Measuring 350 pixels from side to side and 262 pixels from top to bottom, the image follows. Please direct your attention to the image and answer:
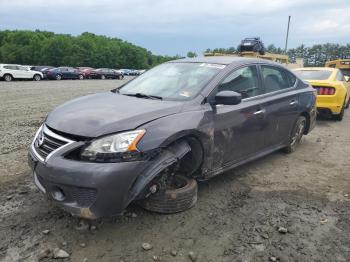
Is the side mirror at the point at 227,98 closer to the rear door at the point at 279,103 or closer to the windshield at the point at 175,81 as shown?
the windshield at the point at 175,81

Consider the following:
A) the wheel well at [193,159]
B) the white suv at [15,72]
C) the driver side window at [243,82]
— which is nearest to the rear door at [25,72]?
the white suv at [15,72]

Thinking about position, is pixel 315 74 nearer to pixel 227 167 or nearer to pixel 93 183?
pixel 227 167

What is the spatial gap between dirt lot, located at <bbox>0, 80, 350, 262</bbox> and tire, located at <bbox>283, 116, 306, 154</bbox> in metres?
0.83

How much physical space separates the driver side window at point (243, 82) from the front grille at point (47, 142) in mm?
1900

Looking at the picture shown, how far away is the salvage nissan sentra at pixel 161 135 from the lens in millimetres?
3041

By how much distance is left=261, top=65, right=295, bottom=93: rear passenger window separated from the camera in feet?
16.6

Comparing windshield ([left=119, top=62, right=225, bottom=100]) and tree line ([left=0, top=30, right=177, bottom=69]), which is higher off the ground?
windshield ([left=119, top=62, right=225, bottom=100])

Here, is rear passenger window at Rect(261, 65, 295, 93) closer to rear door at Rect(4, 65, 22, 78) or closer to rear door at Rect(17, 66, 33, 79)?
rear door at Rect(4, 65, 22, 78)

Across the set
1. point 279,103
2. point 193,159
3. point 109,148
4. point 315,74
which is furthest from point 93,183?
point 315,74

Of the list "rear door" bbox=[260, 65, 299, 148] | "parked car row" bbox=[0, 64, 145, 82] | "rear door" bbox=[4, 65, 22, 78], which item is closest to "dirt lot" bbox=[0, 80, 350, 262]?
"rear door" bbox=[260, 65, 299, 148]

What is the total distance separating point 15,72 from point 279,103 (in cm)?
2774

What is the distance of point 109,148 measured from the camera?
3070 millimetres

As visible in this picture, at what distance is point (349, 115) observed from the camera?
37.5 ft

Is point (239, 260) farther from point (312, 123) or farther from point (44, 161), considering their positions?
point (312, 123)
